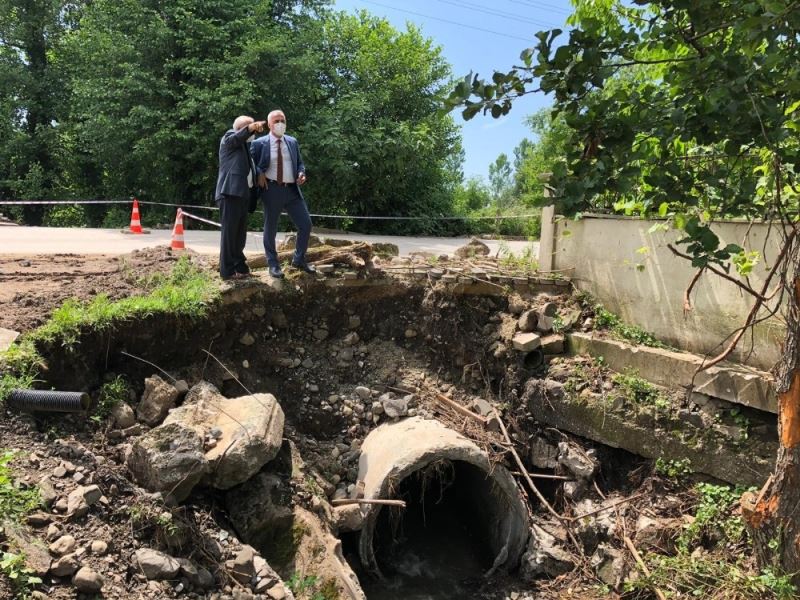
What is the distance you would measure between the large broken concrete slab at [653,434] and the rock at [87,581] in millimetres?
3995

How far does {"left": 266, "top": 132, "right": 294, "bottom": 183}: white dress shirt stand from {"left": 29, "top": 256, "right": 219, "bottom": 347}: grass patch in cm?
118

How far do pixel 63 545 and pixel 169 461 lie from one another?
72cm

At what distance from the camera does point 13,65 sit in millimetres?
16250

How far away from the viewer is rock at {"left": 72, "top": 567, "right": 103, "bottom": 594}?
274cm

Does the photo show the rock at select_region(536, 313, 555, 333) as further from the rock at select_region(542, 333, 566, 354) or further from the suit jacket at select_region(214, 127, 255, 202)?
the suit jacket at select_region(214, 127, 255, 202)

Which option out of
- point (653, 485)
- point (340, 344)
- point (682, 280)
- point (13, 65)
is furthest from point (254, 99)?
point (653, 485)

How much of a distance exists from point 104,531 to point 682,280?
16.4 ft

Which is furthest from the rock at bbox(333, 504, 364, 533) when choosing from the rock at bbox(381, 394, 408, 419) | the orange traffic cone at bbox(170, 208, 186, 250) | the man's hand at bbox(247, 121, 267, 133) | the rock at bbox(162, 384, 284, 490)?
the orange traffic cone at bbox(170, 208, 186, 250)

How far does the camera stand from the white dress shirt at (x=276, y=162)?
527cm

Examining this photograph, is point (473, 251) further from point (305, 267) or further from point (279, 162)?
point (279, 162)

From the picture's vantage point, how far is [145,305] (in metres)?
4.73

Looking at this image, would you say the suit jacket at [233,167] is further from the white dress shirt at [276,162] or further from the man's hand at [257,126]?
the white dress shirt at [276,162]

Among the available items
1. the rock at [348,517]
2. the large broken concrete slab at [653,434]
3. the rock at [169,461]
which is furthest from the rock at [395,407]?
the rock at [169,461]

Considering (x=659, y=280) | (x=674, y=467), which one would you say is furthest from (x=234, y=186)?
(x=674, y=467)
